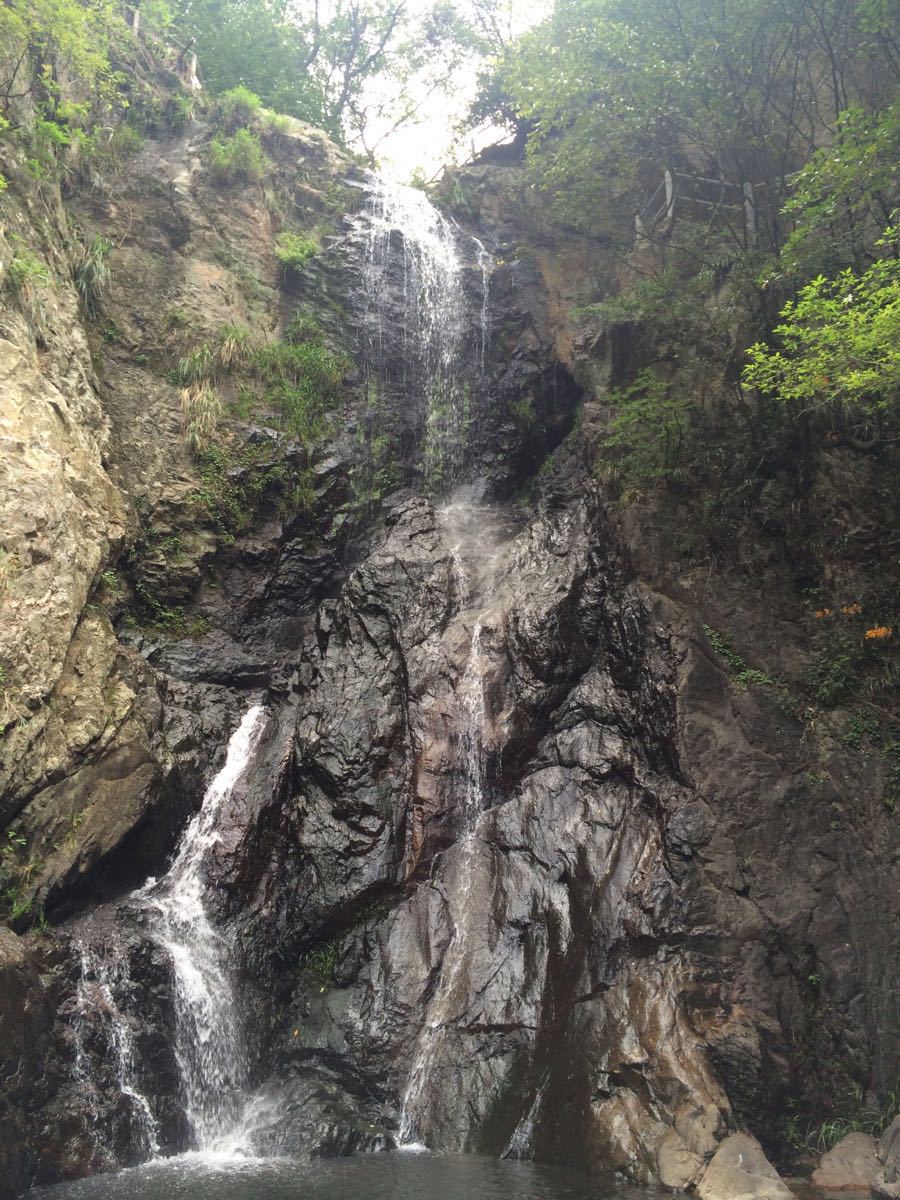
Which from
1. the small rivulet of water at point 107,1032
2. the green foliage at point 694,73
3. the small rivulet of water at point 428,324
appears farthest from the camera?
the small rivulet of water at point 428,324

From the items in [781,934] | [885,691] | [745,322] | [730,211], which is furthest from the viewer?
[730,211]

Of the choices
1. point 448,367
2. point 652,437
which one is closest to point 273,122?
point 448,367

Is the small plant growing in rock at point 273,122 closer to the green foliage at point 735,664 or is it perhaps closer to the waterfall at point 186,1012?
the green foliage at point 735,664

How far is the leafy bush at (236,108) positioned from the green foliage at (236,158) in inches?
39.6

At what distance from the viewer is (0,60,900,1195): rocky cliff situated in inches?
315

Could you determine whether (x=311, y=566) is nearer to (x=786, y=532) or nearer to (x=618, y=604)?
(x=618, y=604)

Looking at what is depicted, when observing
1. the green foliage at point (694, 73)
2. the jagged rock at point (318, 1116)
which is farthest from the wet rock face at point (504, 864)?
the green foliage at point (694, 73)

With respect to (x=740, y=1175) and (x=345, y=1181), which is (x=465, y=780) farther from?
(x=740, y=1175)

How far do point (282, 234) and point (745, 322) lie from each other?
1188 centimetres

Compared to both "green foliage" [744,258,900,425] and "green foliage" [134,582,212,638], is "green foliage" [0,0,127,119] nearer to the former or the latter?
"green foliage" [134,582,212,638]

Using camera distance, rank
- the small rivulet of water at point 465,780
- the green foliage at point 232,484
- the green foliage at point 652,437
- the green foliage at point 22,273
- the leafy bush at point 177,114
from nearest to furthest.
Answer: the small rivulet of water at point 465,780, the green foliage at point 22,273, the green foliage at point 652,437, the green foliage at point 232,484, the leafy bush at point 177,114

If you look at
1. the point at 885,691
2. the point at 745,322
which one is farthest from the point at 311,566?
the point at 885,691

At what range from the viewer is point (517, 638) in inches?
473

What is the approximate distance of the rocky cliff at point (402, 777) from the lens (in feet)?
26.3
